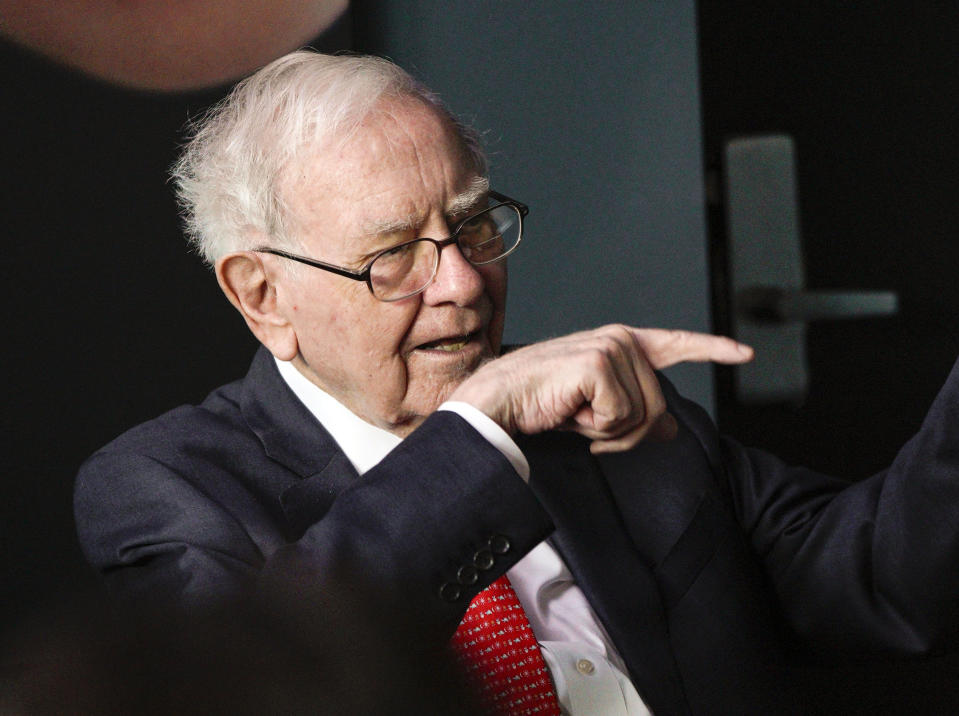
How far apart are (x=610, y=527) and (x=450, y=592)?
0.45 metres

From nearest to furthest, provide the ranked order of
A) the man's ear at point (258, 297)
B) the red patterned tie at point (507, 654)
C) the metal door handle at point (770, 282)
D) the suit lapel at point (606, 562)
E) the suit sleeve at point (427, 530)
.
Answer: the suit sleeve at point (427, 530), the red patterned tie at point (507, 654), the suit lapel at point (606, 562), the man's ear at point (258, 297), the metal door handle at point (770, 282)

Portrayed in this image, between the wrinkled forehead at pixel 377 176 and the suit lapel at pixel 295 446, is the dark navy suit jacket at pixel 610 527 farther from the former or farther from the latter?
the wrinkled forehead at pixel 377 176

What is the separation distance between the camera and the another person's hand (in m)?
1.27

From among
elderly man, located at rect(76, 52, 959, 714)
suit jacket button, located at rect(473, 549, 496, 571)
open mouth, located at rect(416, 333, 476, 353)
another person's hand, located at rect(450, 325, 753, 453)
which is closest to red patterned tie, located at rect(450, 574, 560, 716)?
elderly man, located at rect(76, 52, 959, 714)

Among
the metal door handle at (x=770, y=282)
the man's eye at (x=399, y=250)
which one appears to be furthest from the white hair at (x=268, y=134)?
the metal door handle at (x=770, y=282)

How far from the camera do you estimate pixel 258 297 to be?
1585 mm

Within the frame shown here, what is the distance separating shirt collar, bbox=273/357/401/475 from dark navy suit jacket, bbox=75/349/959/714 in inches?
1.7

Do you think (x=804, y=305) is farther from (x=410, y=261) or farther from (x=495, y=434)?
(x=495, y=434)

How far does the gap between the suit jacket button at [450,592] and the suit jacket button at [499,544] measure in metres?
0.06

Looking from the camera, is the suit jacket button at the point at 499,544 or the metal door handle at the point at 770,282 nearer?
the suit jacket button at the point at 499,544

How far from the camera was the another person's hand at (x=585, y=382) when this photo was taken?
1271 millimetres

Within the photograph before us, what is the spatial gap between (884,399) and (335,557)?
193cm

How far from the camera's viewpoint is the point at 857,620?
148 centimetres

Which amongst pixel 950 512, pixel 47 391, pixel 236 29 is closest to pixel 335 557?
pixel 47 391
